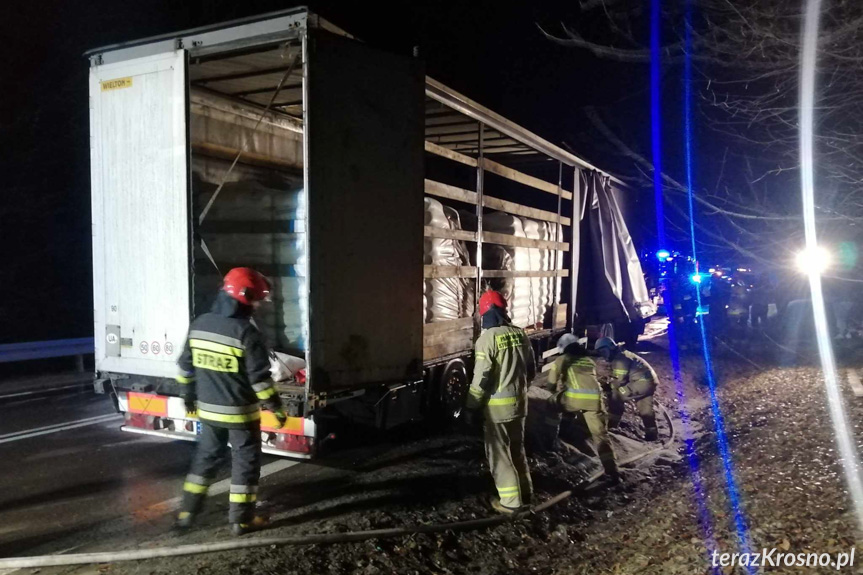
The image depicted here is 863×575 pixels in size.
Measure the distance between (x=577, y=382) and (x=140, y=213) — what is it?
3.79 metres

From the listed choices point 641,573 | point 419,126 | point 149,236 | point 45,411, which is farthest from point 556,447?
point 45,411

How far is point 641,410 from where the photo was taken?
6.64 metres

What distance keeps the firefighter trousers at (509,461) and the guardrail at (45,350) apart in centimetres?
816

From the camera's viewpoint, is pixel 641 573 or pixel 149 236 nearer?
pixel 641 573

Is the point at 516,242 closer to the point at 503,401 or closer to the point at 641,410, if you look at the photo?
the point at 641,410

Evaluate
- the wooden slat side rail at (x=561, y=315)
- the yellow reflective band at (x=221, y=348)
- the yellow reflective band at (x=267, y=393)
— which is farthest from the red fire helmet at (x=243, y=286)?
the wooden slat side rail at (x=561, y=315)

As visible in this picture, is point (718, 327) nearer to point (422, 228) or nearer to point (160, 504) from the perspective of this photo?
point (422, 228)

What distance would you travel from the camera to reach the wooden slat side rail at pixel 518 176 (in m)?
6.76

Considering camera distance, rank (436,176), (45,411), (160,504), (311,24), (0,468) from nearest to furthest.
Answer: (311,24)
(160,504)
(0,468)
(45,411)
(436,176)

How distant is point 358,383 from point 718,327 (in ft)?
48.5

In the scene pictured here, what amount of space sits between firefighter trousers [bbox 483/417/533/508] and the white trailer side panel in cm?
239

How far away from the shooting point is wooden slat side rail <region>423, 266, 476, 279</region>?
5.50 meters

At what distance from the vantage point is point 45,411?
7.18 metres

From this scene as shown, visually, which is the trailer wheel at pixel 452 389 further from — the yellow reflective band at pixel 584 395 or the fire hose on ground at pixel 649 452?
the fire hose on ground at pixel 649 452
